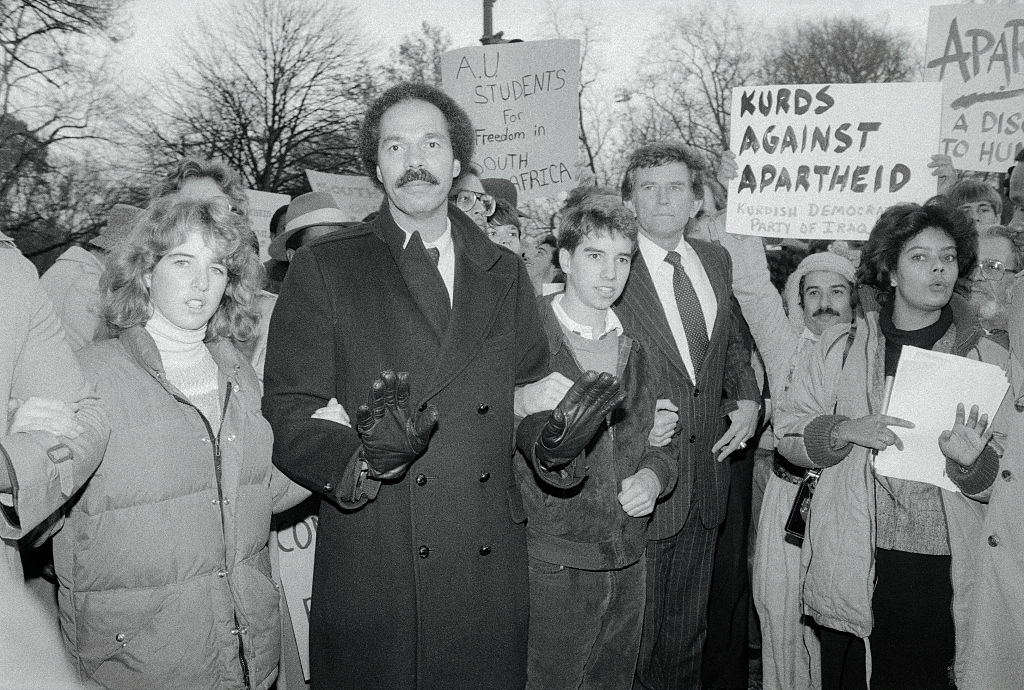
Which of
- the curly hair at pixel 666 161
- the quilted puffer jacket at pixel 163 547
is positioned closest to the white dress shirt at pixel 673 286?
the curly hair at pixel 666 161

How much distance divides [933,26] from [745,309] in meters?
2.58

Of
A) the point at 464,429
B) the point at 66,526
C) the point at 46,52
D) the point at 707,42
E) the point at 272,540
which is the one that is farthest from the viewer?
the point at 707,42

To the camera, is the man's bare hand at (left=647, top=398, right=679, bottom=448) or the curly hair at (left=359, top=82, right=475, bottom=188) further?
the man's bare hand at (left=647, top=398, right=679, bottom=448)

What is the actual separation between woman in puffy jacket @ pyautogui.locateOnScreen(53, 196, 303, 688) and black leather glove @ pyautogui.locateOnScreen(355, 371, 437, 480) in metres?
0.65

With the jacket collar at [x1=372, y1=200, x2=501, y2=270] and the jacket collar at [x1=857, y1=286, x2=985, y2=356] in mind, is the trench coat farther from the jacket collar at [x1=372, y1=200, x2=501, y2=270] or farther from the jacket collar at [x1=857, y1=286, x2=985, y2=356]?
the jacket collar at [x1=857, y1=286, x2=985, y2=356]

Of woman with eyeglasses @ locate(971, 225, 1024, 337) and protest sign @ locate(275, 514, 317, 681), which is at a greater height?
woman with eyeglasses @ locate(971, 225, 1024, 337)

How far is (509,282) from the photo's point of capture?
2.75 m

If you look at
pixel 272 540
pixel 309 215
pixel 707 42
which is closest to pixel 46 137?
pixel 309 215

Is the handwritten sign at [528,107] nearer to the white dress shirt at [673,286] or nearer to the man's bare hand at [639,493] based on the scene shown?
the white dress shirt at [673,286]

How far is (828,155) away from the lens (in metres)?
4.54

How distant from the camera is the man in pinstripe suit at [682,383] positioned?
355cm

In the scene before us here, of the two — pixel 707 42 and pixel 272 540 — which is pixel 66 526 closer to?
pixel 272 540

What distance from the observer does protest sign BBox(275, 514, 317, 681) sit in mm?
3674

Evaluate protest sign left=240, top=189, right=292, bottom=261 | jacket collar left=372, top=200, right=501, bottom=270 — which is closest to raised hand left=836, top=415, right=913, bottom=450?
jacket collar left=372, top=200, right=501, bottom=270
